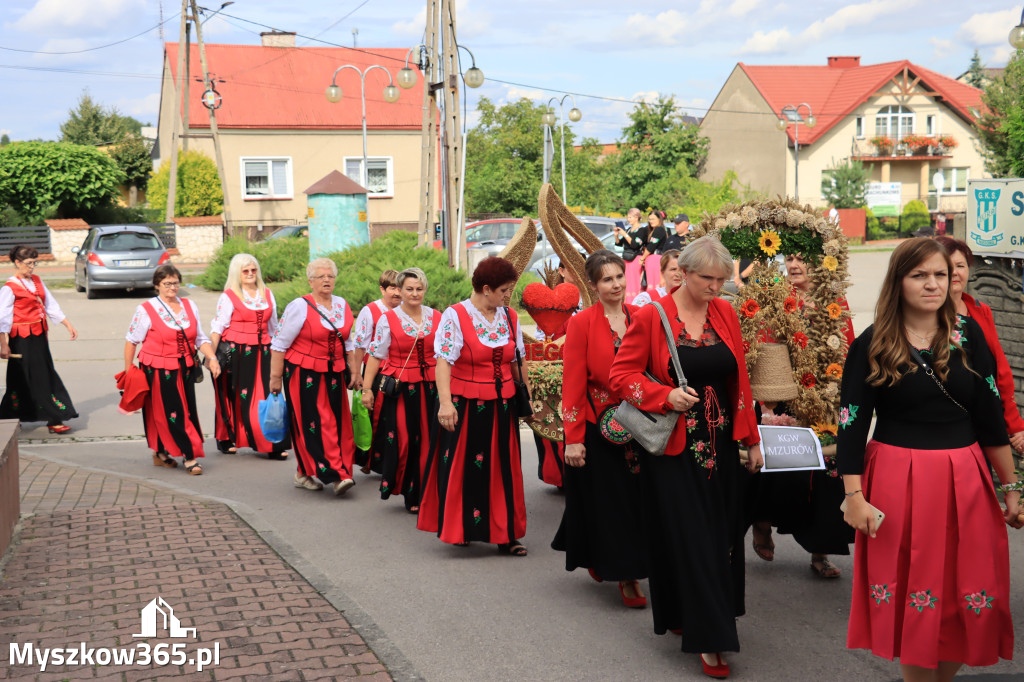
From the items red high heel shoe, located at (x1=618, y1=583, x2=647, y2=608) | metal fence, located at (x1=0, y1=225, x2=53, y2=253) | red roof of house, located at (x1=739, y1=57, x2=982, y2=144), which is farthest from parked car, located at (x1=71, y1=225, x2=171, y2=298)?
red roof of house, located at (x1=739, y1=57, x2=982, y2=144)

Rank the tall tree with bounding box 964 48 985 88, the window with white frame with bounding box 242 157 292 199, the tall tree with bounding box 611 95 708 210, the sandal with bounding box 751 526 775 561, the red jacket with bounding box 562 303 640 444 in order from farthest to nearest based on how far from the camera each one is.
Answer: the tall tree with bounding box 964 48 985 88 < the tall tree with bounding box 611 95 708 210 < the window with white frame with bounding box 242 157 292 199 < the sandal with bounding box 751 526 775 561 < the red jacket with bounding box 562 303 640 444

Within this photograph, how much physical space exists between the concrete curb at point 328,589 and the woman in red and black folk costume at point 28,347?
297cm

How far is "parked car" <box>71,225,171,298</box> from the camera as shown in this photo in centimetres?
2367

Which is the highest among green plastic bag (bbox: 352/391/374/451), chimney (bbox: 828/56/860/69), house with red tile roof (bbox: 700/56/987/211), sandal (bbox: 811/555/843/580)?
chimney (bbox: 828/56/860/69)

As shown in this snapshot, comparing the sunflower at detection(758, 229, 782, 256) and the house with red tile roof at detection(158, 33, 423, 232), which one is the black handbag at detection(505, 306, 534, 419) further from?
the house with red tile roof at detection(158, 33, 423, 232)

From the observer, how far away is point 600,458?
562 cm

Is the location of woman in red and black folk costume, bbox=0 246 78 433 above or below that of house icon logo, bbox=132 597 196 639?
above

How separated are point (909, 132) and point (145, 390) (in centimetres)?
5548

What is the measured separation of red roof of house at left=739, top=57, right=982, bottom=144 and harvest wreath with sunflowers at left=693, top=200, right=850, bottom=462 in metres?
49.4

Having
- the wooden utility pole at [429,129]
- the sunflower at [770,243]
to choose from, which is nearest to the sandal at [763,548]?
the sunflower at [770,243]

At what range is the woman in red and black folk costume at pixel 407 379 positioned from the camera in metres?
7.68

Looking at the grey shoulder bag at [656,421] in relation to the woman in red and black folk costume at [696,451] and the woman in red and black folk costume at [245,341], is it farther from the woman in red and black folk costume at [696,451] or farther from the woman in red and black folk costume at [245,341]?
the woman in red and black folk costume at [245,341]

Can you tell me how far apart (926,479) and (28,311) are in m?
9.50

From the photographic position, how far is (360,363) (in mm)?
8172
